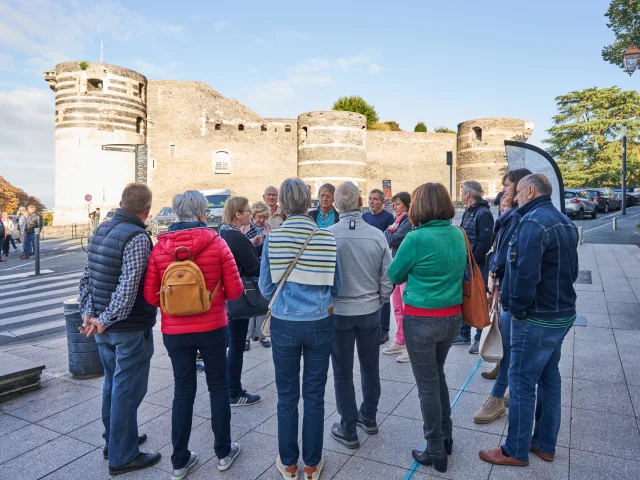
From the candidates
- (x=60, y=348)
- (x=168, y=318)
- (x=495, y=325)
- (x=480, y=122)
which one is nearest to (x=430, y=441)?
(x=495, y=325)

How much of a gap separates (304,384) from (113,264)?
1.47m

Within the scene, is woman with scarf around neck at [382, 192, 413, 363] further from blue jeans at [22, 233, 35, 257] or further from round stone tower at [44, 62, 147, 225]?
round stone tower at [44, 62, 147, 225]

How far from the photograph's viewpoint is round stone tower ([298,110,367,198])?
33562mm

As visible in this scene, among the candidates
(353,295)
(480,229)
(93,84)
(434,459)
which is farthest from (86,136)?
(434,459)

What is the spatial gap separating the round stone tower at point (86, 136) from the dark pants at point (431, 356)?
2702 centimetres

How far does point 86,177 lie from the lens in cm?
2748

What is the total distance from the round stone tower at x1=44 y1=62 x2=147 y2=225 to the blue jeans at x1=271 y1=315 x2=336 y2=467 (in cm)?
2670

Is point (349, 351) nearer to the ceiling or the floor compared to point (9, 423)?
nearer to the ceiling

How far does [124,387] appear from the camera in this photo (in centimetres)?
313

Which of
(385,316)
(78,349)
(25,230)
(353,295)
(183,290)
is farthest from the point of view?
(25,230)

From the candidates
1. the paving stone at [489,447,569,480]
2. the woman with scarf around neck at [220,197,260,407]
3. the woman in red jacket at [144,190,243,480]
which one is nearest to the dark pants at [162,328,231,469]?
the woman in red jacket at [144,190,243,480]

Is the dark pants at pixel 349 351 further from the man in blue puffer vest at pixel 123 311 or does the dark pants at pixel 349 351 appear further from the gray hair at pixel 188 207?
the man in blue puffer vest at pixel 123 311

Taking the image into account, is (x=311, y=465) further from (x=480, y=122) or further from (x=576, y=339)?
(x=480, y=122)

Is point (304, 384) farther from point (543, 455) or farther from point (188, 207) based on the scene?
point (543, 455)
